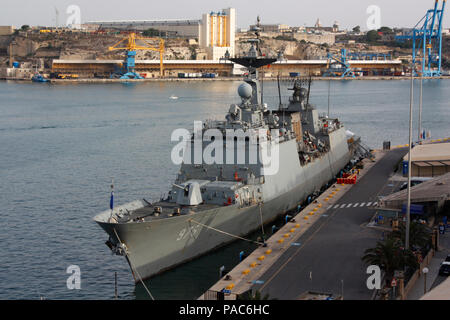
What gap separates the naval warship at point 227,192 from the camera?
74.4 ft

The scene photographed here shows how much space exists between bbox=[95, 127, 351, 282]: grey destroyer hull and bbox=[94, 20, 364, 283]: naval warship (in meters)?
0.04

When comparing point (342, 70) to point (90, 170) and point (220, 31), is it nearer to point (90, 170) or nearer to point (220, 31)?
point (220, 31)

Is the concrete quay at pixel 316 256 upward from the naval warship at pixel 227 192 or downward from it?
downward

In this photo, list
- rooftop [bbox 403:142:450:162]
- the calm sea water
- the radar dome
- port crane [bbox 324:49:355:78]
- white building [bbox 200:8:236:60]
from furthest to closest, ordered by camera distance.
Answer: white building [bbox 200:8:236:60] → port crane [bbox 324:49:355:78] → rooftop [bbox 403:142:450:162] → the radar dome → the calm sea water

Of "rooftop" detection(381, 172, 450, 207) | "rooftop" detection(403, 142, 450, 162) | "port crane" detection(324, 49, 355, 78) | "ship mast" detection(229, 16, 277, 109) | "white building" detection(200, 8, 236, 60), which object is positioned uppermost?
"white building" detection(200, 8, 236, 60)

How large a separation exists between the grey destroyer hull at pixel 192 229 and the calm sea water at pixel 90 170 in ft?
2.13

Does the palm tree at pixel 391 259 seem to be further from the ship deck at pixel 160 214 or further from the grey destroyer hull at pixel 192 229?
the ship deck at pixel 160 214

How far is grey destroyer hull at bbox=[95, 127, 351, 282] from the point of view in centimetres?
2211

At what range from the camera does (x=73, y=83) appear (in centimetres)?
15338
